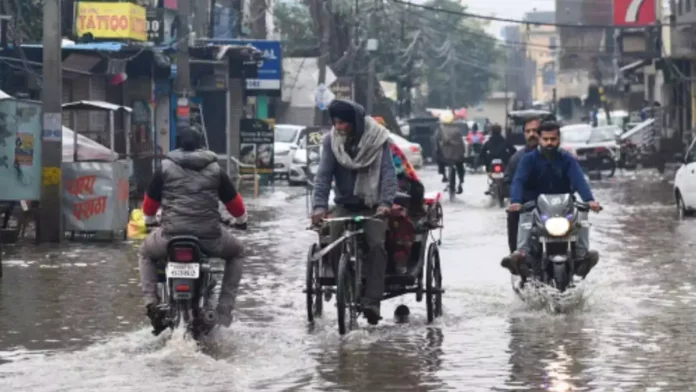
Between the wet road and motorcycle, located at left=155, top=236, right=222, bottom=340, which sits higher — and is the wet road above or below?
below

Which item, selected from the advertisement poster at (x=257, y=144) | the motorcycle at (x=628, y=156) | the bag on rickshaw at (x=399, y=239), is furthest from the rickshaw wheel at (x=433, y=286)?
the motorcycle at (x=628, y=156)

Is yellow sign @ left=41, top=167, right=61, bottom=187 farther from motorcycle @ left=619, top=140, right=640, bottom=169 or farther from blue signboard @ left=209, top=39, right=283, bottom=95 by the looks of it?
motorcycle @ left=619, top=140, right=640, bottom=169

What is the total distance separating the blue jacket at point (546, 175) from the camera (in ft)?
46.6

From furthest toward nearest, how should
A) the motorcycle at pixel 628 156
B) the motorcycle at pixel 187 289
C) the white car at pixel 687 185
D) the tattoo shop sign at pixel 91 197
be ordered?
the motorcycle at pixel 628 156, the white car at pixel 687 185, the tattoo shop sign at pixel 91 197, the motorcycle at pixel 187 289

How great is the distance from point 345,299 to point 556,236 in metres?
2.39

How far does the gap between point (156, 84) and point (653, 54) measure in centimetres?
2578

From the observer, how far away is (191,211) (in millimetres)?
11688

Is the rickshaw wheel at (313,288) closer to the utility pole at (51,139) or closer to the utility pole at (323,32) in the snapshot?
the utility pole at (51,139)

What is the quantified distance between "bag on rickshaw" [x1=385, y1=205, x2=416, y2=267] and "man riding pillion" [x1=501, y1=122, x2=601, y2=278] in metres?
1.28

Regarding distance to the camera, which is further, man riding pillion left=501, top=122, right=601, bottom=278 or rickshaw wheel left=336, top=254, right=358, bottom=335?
man riding pillion left=501, top=122, right=601, bottom=278

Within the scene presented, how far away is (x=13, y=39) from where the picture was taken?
30672 mm

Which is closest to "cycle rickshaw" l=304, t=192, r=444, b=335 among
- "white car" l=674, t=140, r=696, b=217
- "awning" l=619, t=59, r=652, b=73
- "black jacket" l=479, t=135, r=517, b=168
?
"white car" l=674, t=140, r=696, b=217

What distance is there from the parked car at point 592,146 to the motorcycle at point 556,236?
32.1m

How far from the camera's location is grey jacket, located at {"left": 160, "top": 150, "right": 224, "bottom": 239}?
1168 centimetres
